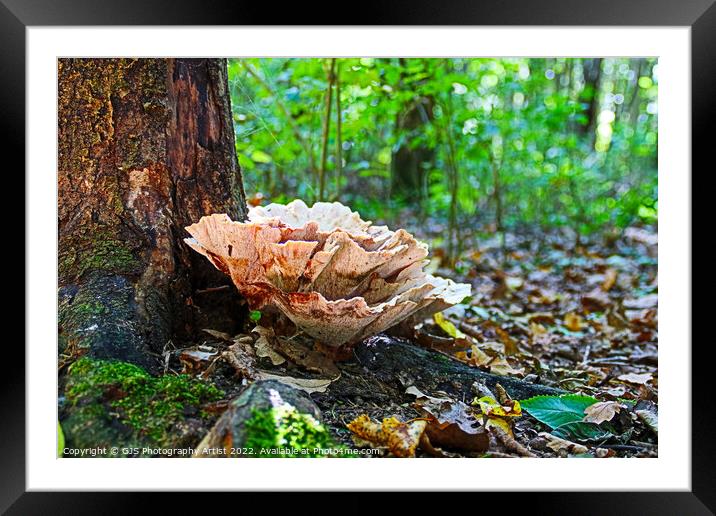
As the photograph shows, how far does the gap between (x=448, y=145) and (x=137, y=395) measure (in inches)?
235

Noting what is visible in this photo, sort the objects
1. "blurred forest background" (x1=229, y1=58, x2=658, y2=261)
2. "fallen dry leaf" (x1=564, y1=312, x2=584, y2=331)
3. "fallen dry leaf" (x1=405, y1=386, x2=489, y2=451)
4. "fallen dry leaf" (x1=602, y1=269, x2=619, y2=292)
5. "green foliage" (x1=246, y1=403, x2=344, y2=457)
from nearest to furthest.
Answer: "green foliage" (x1=246, y1=403, x2=344, y2=457) → "fallen dry leaf" (x1=405, y1=386, x2=489, y2=451) → "fallen dry leaf" (x1=564, y1=312, x2=584, y2=331) → "blurred forest background" (x1=229, y1=58, x2=658, y2=261) → "fallen dry leaf" (x1=602, y1=269, x2=619, y2=292)

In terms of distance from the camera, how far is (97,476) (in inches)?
70.2

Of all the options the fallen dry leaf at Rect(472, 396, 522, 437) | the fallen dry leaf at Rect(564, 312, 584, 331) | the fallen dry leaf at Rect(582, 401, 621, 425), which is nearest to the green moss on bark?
the fallen dry leaf at Rect(472, 396, 522, 437)

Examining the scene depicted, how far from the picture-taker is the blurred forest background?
16.9ft

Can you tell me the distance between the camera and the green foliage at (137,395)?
1862mm

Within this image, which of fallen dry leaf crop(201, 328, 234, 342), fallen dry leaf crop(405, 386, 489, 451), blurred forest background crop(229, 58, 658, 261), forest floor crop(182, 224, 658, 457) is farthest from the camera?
blurred forest background crop(229, 58, 658, 261)

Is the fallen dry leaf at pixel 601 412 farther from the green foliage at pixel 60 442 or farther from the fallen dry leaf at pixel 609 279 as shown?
the fallen dry leaf at pixel 609 279

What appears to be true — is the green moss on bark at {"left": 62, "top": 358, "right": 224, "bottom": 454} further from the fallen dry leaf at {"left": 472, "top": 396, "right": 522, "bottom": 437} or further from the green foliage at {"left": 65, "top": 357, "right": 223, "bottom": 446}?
the fallen dry leaf at {"left": 472, "top": 396, "right": 522, "bottom": 437}

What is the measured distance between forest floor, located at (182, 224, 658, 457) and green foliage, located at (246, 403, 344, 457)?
140 mm

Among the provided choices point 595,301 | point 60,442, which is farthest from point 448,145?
point 60,442

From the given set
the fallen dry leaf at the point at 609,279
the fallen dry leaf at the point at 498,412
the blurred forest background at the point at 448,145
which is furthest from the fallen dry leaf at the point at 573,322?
the fallen dry leaf at the point at 498,412
